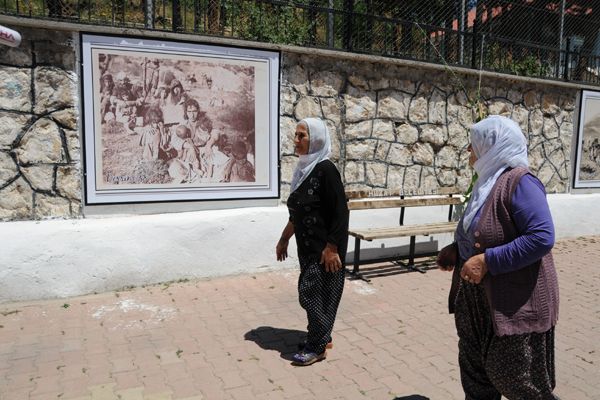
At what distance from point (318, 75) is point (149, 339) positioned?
346 centimetres

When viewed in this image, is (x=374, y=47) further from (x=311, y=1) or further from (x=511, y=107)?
(x=511, y=107)

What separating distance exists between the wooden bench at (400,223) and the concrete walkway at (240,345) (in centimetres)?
57

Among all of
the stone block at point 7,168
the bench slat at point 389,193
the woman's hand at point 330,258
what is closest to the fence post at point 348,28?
the bench slat at point 389,193

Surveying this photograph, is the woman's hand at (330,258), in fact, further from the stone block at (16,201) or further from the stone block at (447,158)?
the stone block at (447,158)

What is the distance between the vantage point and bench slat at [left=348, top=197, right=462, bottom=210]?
5.83 m

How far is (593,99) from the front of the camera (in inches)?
322

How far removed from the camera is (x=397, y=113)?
641cm

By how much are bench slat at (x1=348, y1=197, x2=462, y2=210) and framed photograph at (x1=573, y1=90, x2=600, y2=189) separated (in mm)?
2916

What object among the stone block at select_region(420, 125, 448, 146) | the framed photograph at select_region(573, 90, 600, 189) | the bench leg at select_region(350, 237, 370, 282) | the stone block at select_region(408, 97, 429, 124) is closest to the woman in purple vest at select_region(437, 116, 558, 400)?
the bench leg at select_region(350, 237, 370, 282)

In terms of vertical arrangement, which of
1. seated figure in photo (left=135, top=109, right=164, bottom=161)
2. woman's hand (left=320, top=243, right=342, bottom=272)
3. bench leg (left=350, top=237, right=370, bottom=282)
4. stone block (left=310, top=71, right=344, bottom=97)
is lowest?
bench leg (left=350, top=237, right=370, bottom=282)

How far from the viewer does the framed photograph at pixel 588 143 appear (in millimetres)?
8102

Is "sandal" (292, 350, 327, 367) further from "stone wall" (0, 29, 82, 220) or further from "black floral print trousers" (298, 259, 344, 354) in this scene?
"stone wall" (0, 29, 82, 220)

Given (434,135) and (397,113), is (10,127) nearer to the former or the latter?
(397,113)

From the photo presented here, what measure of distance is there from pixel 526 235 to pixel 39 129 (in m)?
4.22
